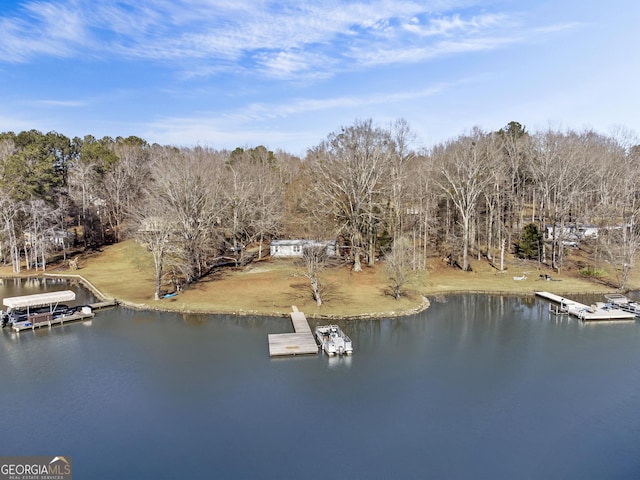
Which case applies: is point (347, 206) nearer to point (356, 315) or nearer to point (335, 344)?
point (356, 315)

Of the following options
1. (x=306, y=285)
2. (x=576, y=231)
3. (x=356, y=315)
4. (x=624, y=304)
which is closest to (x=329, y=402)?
(x=356, y=315)

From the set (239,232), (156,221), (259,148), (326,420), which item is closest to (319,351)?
(326,420)

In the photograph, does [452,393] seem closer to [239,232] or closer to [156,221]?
[156,221]

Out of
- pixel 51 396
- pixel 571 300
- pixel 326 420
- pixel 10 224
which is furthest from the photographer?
pixel 10 224

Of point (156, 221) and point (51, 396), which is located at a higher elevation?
point (156, 221)

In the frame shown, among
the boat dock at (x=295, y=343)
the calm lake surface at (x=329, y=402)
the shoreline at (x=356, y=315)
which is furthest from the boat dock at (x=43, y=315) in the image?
the boat dock at (x=295, y=343)

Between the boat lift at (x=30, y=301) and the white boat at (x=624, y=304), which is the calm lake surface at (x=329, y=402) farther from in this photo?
the white boat at (x=624, y=304)

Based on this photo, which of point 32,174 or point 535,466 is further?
point 32,174

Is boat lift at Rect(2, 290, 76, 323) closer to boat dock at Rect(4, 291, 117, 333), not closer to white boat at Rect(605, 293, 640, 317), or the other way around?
boat dock at Rect(4, 291, 117, 333)
